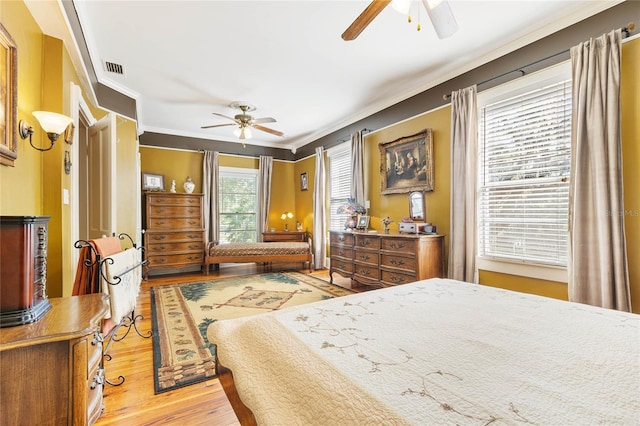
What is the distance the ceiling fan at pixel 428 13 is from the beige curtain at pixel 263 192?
16.4ft

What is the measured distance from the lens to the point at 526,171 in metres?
2.86

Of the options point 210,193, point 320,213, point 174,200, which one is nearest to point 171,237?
point 174,200

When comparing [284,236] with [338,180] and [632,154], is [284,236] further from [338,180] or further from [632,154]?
[632,154]

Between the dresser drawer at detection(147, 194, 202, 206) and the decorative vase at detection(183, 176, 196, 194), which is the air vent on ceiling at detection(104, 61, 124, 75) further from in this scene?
the decorative vase at detection(183, 176, 196, 194)

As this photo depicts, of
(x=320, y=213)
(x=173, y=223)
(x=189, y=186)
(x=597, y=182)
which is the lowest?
(x=173, y=223)

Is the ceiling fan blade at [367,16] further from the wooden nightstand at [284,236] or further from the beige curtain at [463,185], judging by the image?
the wooden nightstand at [284,236]

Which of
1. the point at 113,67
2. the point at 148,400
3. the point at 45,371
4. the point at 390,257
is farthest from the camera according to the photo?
the point at 390,257

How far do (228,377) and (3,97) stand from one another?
185cm

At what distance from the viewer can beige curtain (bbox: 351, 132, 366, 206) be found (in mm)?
4844

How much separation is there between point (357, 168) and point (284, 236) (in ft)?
8.26

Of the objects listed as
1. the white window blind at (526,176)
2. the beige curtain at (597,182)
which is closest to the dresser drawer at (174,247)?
the white window blind at (526,176)

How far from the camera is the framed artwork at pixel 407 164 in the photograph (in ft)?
12.4

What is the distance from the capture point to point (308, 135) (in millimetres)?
6453

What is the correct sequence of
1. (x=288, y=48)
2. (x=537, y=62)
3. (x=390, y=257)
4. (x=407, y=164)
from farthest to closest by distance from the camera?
(x=407, y=164) → (x=390, y=257) → (x=288, y=48) → (x=537, y=62)
